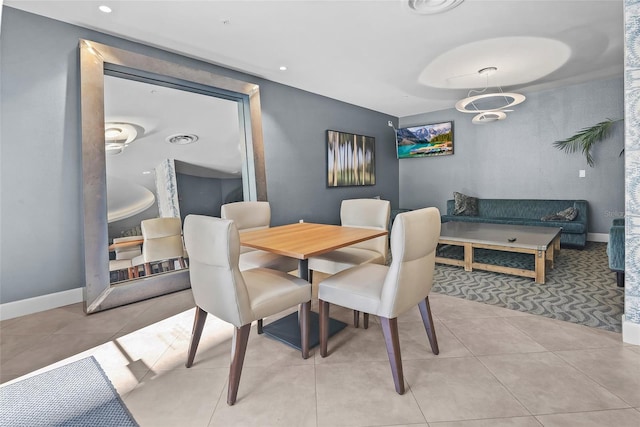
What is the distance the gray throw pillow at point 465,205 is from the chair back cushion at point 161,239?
4.68 metres

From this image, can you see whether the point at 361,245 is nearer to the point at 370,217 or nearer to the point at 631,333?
the point at 370,217

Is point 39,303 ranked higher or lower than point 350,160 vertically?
lower

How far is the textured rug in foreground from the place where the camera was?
56.3 inches

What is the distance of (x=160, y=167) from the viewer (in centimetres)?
330

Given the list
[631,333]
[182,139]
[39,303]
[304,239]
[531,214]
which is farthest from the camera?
[531,214]

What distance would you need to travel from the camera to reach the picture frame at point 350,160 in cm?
516

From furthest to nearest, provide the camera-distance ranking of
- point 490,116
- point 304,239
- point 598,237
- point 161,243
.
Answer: point 598,237, point 490,116, point 161,243, point 304,239

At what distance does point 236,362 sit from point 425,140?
6037 millimetres

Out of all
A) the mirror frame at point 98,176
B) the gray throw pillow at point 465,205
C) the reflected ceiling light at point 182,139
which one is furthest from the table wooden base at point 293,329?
the gray throw pillow at point 465,205

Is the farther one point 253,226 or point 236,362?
point 253,226

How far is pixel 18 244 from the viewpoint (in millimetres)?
2527

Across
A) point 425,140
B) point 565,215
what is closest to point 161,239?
point 425,140

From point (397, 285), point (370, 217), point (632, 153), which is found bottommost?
point (397, 285)

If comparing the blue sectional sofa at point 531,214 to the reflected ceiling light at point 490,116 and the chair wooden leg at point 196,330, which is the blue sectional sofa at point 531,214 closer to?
the reflected ceiling light at point 490,116
